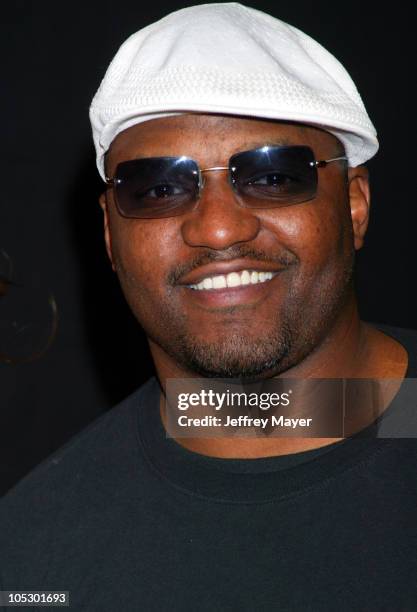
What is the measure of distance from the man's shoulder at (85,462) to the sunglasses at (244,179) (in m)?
0.40

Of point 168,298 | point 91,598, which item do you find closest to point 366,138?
point 168,298

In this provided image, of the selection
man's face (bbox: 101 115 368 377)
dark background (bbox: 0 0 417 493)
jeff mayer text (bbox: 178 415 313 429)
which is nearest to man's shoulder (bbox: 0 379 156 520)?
jeff mayer text (bbox: 178 415 313 429)

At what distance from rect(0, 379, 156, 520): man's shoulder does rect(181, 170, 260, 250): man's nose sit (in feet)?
1.33

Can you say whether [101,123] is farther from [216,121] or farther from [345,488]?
[345,488]

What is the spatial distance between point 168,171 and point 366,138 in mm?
317

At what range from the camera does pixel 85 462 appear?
157 centimetres

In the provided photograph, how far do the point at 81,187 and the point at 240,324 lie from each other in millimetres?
1193

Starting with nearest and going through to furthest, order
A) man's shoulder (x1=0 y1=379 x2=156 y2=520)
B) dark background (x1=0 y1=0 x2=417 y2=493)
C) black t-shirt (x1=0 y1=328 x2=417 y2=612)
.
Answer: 1. black t-shirt (x1=0 y1=328 x2=417 y2=612)
2. man's shoulder (x1=0 y1=379 x2=156 y2=520)
3. dark background (x1=0 y1=0 x2=417 y2=493)

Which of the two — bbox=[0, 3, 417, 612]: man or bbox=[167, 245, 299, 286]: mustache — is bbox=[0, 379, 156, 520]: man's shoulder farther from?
bbox=[167, 245, 299, 286]: mustache

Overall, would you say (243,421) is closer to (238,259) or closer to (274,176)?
(238,259)

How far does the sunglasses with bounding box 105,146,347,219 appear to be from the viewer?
1.33 meters

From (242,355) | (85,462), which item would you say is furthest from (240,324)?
(85,462)

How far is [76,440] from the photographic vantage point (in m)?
1.63

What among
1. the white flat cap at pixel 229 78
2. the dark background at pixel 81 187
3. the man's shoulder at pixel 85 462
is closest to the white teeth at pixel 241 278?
the white flat cap at pixel 229 78
